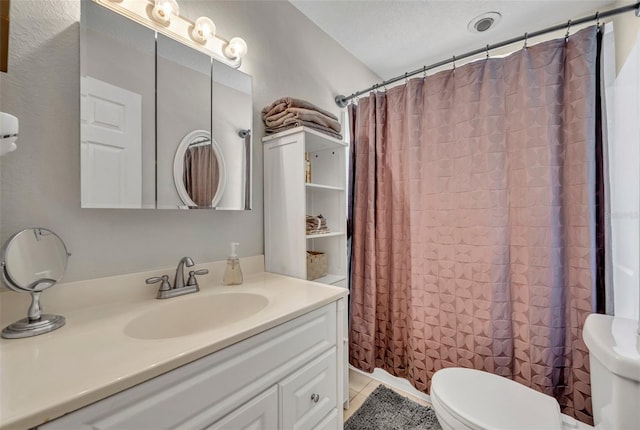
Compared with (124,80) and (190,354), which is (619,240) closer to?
(190,354)

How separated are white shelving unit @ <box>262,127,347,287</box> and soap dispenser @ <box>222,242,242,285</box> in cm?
25

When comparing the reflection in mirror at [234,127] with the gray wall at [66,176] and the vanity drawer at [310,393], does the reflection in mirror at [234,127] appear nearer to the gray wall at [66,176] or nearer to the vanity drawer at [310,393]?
the gray wall at [66,176]

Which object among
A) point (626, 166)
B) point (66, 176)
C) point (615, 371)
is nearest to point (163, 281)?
point (66, 176)

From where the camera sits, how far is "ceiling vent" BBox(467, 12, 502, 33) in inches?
65.3

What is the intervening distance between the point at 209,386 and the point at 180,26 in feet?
4.42

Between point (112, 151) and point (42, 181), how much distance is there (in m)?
0.21

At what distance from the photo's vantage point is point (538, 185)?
1.34m

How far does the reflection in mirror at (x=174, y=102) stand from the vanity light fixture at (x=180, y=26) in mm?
54

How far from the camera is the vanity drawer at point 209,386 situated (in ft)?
1.72

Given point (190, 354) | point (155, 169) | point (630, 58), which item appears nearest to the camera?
point (190, 354)

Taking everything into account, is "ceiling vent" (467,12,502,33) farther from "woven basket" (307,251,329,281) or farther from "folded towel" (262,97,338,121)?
"woven basket" (307,251,329,281)

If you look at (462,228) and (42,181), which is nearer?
(42,181)

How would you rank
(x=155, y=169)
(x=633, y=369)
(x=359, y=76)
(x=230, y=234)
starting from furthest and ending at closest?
(x=359, y=76)
(x=230, y=234)
(x=155, y=169)
(x=633, y=369)

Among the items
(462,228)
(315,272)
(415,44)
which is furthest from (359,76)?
(315,272)
